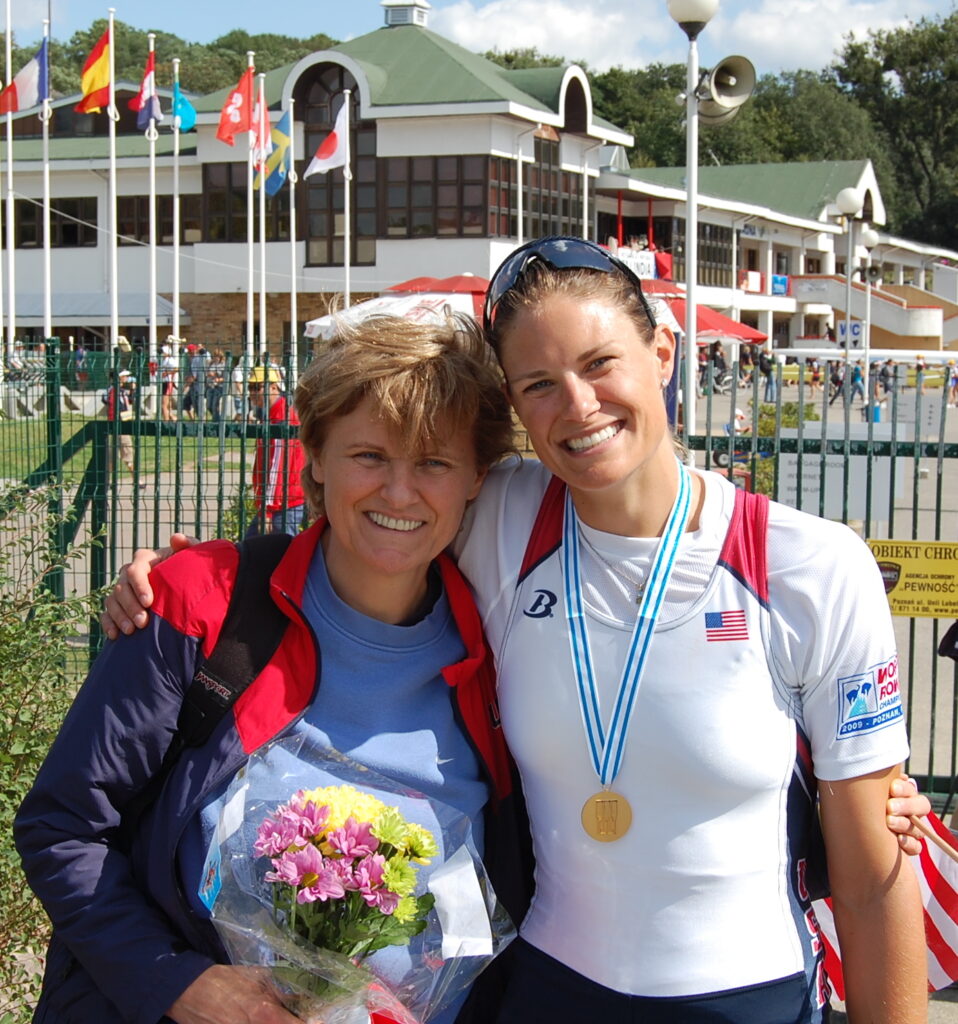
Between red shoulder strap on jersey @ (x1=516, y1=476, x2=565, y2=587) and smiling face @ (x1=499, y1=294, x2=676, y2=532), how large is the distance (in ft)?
0.40

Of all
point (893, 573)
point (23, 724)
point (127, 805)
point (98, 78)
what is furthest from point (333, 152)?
point (127, 805)

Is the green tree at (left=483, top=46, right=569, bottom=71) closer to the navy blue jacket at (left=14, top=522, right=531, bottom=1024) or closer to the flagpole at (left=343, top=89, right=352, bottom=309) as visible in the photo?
A: the flagpole at (left=343, top=89, right=352, bottom=309)

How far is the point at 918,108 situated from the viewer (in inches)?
3676

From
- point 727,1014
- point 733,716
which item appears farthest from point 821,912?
point 733,716

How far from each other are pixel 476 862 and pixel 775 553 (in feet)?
2.40

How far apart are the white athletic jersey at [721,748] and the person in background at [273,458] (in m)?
4.08

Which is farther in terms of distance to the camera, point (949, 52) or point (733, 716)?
point (949, 52)

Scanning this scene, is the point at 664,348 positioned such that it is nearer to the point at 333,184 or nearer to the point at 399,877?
the point at 399,877

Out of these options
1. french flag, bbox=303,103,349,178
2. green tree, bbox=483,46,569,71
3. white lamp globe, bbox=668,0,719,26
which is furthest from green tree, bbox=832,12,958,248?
white lamp globe, bbox=668,0,719,26

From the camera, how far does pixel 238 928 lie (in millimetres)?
1987

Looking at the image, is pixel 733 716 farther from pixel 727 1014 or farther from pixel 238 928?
pixel 238 928

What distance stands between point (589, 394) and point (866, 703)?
0.70 meters

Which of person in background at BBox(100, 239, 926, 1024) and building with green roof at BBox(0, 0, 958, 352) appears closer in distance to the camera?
person in background at BBox(100, 239, 926, 1024)

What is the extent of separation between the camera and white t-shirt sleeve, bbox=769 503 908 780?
212 cm
